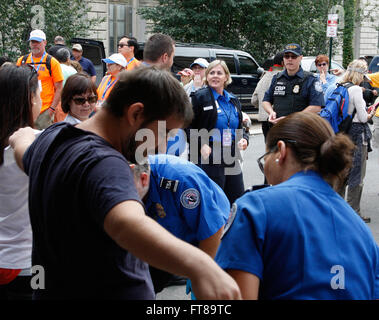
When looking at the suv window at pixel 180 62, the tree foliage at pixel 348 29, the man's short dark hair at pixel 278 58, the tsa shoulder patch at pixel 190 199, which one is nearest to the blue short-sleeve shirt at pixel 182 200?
the tsa shoulder patch at pixel 190 199

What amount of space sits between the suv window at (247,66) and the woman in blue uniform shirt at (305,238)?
1479 centimetres

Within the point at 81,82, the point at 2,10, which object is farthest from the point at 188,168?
the point at 2,10

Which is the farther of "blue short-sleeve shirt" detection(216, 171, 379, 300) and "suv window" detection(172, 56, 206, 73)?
"suv window" detection(172, 56, 206, 73)

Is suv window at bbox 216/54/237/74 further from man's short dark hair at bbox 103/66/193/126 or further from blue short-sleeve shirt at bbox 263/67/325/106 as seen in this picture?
man's short dark hair at bbox 103/66/193/126

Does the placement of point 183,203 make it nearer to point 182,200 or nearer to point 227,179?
point 182,200

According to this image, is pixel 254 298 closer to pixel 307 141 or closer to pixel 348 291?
pixel 348 291

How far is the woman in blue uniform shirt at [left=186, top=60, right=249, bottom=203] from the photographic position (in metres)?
5.68

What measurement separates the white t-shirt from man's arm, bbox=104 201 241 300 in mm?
1350

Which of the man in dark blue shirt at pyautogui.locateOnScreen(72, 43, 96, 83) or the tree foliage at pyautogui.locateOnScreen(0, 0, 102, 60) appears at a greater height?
the tree foliage at pyautogui.locateOnScreen(0, 0, 102, 60)

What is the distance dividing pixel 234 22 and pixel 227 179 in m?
19.0

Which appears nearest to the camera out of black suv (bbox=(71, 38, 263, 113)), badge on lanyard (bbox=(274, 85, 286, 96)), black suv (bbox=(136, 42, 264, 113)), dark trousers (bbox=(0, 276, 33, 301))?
dark trousers (bbox=(0, 276, 33, 301))

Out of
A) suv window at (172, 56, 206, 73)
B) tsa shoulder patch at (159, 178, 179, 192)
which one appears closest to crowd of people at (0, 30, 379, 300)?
tsa shoulder patch at (159, 178, 179, 192)

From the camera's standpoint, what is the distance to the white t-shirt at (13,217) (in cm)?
266
